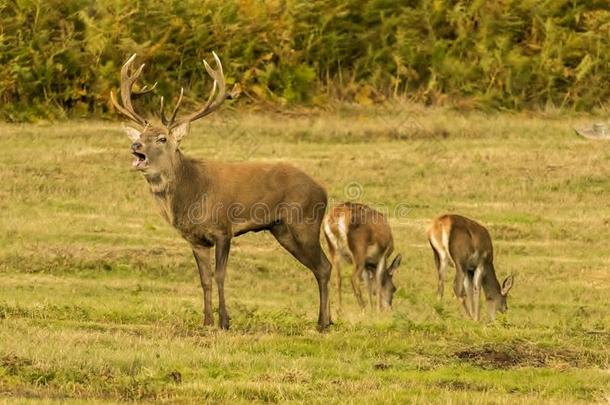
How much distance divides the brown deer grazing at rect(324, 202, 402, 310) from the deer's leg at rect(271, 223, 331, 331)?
3338 mm

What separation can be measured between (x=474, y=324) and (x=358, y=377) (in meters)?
2.92

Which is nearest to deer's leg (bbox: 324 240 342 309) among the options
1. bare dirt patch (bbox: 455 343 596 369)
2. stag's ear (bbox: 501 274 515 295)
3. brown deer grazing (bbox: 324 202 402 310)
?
brown deer grazing (bbox: 324 202 402 310)

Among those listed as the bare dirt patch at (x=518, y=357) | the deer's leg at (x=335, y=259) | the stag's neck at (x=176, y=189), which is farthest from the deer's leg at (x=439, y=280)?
the bare dirt patch at (x=518, y=357)

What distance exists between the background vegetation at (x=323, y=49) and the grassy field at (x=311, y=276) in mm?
1083

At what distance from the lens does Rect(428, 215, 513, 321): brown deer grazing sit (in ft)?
57.5

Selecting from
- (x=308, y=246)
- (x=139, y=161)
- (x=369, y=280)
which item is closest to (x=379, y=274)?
(x=369, y=280)

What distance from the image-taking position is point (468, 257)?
17594 millimetres

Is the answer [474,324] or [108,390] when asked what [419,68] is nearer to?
[474,324]

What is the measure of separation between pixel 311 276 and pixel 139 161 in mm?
5612

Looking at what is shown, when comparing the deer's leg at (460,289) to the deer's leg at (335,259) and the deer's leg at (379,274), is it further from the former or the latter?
the deer's leg at (335,259)

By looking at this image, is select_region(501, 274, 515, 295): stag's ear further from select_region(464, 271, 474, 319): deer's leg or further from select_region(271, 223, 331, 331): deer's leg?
select_region(271, 223, 331, 331): deer's leg

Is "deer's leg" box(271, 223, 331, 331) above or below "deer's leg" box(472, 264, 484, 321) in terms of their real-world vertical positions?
above

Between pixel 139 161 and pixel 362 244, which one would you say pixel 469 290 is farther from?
pixel 139 161

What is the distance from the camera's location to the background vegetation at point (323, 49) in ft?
96.9
